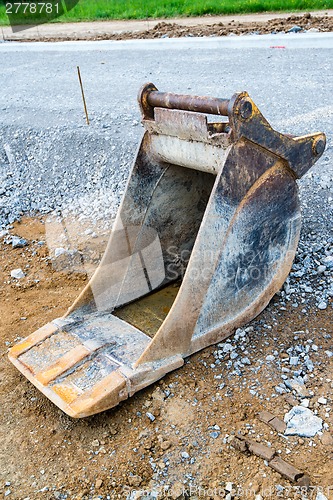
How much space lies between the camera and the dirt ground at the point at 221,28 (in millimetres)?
11463

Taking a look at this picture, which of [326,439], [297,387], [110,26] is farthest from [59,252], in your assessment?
[110,26]

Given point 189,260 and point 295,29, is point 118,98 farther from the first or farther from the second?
point 295,29

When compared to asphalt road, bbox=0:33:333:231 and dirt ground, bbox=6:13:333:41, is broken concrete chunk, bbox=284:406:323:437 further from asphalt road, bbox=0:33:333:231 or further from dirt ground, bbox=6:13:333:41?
dirt ground, bbox=6:13:333:41

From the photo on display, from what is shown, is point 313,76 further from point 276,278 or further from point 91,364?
point 91,364

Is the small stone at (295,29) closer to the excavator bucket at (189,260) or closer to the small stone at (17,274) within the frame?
the excavator bucket at (189,260)

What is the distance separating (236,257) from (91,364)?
1.08 metres

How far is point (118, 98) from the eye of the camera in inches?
308

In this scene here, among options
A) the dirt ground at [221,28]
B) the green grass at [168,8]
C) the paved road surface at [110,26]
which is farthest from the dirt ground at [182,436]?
the green grass at [168,8]

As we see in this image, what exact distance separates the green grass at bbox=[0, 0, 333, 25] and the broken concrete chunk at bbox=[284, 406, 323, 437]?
12525 mm

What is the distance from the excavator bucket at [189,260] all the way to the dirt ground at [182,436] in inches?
6.2

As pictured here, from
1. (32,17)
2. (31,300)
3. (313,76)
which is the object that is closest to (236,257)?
(31,300)

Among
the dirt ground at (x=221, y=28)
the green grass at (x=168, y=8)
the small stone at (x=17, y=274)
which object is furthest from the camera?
the green grass at (x=168, y=8)

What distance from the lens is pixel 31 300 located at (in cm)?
479

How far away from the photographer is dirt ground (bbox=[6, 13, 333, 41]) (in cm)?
1146
